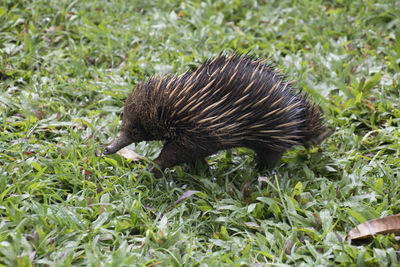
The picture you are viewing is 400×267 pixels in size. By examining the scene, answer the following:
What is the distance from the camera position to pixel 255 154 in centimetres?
401

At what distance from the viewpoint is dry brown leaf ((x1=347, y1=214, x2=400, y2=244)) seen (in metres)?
2.86

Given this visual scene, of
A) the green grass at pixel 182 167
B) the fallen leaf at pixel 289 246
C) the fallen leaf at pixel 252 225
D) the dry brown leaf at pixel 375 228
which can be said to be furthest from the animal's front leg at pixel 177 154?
the dry brown leaf at pixel 375 228

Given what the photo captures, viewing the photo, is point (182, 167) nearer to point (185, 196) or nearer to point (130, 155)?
point (130, 155)

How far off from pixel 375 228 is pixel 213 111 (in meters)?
1.28

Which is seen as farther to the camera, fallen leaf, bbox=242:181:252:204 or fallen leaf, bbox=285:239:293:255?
fallen leaf, bbox=242:181:252:204

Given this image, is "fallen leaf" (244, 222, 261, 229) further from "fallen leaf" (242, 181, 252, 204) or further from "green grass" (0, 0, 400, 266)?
"fallen leaf" (242, 181, 252, 204)

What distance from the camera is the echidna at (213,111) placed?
129 inches

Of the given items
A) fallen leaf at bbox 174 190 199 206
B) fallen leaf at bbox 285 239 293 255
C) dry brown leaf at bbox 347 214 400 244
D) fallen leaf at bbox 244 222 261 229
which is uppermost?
dry brown leaf at bbox 347 214 400 244

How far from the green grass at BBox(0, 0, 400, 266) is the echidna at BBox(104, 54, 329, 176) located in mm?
313

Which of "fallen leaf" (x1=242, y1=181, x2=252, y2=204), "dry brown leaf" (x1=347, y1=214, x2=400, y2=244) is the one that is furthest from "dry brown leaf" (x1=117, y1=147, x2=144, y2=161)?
"dry brown leaf" (x1=347, y1=214, x2=400, y2=244)

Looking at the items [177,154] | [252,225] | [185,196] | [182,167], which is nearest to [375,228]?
[252,225]

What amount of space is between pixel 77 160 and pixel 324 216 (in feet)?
5.94

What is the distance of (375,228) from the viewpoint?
287 cm

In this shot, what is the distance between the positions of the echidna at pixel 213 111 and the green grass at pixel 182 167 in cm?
31
